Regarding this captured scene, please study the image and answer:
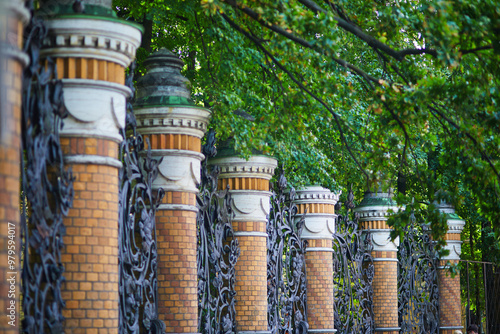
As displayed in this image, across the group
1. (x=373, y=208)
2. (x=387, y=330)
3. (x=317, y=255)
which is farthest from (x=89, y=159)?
(x=387, y=330)

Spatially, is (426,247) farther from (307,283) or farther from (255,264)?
(255,264)

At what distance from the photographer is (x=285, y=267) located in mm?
13266

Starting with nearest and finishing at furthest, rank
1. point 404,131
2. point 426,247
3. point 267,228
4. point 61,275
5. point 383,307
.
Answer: point 61,275, point 404,131, point 267,228, point 383,307, point 426,247

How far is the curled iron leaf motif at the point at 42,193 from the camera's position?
19.0ft

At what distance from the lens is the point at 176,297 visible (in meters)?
8.55

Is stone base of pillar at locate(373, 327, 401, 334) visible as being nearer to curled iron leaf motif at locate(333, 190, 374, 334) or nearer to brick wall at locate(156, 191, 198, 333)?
curled iron leaf motif at locate(333, 190, 374, 334)

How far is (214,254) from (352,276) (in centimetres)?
645

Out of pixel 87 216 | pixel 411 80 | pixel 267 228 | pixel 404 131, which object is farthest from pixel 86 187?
pixel 267 228

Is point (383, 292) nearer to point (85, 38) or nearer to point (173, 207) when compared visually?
point (173, 207)

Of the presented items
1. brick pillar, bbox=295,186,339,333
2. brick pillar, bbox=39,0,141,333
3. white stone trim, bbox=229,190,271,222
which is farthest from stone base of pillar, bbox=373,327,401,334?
brick pillar, bbox=39,0,141,333

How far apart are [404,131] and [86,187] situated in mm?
3753

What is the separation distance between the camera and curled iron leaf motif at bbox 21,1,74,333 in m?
5.79

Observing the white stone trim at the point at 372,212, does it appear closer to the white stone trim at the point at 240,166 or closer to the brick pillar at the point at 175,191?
the white stone trim at the point at 240,166

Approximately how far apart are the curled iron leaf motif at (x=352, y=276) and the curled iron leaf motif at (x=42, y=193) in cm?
957
